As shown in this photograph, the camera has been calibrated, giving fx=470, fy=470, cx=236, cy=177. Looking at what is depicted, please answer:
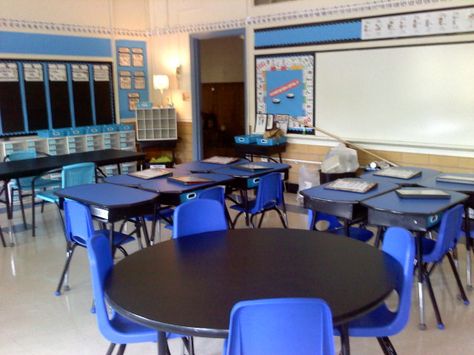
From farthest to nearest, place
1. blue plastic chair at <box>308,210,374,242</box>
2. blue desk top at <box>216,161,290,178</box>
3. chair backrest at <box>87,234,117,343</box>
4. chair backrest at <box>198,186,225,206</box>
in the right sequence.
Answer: blue desk top at <box>216,161,290,178</box> → chair backrest at <box>198,186,225,206</box> → blue plastic chair at <box>308,210,374,242</box> → chair backrest at <box>87,234,117,343</box>

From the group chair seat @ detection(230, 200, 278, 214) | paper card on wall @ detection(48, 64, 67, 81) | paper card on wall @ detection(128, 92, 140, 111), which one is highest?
paper card on wall @ detection(48, 64, 67, 81)

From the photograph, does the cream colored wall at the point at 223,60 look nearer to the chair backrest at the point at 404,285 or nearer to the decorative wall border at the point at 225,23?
the decorative wall border at the point at 225,23

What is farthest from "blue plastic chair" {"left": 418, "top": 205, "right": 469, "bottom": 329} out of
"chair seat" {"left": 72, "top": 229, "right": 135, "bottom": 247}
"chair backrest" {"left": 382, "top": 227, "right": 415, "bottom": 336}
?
"chair seat" {"left": 72, "top": 229, "right": 135, "bottom": 247}

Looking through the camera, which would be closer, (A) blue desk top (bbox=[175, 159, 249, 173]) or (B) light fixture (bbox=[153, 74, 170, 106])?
(A) blue desk top (bbox=[175, 159, 249, 173])

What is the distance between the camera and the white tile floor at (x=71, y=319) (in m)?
2.91

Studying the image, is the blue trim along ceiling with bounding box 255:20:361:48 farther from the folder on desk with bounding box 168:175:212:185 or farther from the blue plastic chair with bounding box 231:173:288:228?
the folder on desk with bounding box 168:175:212:185

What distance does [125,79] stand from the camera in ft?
26.9

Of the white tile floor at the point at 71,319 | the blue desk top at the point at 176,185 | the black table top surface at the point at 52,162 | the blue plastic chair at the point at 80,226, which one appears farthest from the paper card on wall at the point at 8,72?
the blue plastic chair at the point at 80,226

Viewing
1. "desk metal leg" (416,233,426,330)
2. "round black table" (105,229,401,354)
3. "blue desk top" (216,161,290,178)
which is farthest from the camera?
"blue desk top" (216,161,290,178)

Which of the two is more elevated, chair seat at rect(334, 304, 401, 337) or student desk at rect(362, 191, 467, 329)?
student desk at rect(362, 191, 467, 329)

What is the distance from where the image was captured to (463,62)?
521 cm

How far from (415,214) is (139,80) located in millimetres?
6505

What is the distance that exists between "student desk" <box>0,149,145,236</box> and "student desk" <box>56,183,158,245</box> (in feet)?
3.93

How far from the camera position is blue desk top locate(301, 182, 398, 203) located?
10.9 feet
